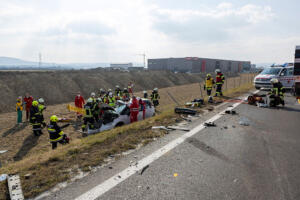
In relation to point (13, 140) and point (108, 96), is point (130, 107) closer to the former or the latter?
point (108, 96)

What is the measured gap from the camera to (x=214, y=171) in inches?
137

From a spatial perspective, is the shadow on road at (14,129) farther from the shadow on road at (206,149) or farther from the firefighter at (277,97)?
the firefighter at (277,97)

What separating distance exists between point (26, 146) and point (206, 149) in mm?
7196

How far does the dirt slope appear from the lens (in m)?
23.3

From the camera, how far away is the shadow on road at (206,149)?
4094 millimetres

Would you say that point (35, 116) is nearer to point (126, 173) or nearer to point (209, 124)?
point (126, 173)

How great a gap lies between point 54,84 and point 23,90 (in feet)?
12.9

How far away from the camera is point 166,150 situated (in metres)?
4.28

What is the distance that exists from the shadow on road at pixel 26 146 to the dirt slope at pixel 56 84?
519 inches

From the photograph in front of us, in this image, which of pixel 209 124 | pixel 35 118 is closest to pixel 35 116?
pixel 35 118

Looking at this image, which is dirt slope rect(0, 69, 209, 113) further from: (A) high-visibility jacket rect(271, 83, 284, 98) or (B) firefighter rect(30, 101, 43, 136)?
(A) high-visibility jacket rect(271, 83, 284, 98)

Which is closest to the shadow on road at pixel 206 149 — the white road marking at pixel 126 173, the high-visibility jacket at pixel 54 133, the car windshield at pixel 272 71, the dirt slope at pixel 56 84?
the white road marking at pixel 126 173

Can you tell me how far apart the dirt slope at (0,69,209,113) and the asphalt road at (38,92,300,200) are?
20434mm

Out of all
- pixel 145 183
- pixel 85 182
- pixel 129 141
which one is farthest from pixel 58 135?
pixel 145 183
